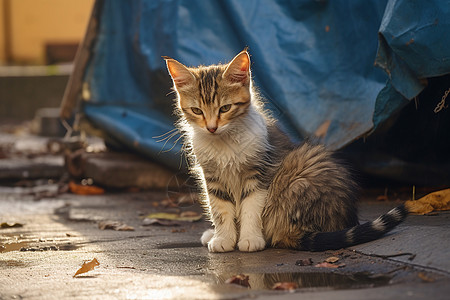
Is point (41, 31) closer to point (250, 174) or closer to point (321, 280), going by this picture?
point (250, 174)

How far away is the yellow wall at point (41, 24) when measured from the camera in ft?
51.0

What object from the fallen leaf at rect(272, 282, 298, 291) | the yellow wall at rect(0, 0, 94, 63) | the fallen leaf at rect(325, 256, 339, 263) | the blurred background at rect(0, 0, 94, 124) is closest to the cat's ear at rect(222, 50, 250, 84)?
the fallen leaf at rect(325, 256, 339, 263)

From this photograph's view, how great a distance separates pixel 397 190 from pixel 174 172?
6.91 feet

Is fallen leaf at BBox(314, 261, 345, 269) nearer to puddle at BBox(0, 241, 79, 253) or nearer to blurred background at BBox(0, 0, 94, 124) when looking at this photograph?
puddle at BBox(0, 241, 79, 253)

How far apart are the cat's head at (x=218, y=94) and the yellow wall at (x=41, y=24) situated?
42.0ft

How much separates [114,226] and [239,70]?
1552 mm

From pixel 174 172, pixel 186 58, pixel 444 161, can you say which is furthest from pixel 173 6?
pixel 444 161

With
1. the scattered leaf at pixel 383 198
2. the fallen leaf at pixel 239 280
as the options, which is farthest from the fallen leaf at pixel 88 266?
the scattered leaf at pixel 383 198

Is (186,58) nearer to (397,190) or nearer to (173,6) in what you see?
(173,6)

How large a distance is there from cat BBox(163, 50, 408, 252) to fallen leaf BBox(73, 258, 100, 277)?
679 millimetres

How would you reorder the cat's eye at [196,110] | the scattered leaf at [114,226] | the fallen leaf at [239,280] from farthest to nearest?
the scattered leaf at [114,226]
the cat's eye at [196,110]
the fallen leaf at [239,280]

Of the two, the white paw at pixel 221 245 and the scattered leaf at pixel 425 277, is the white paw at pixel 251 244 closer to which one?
the white paw at pixel 221 245

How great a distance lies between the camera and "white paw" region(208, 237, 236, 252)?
3441mm

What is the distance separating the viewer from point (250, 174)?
347 cm
